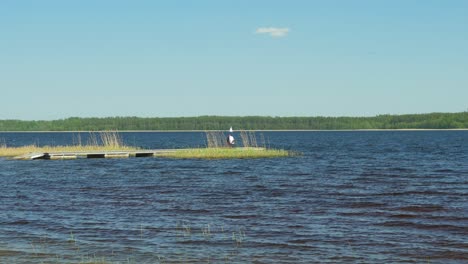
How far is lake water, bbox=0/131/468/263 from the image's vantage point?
19031 millimetres

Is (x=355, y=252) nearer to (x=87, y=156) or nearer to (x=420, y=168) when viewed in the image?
(x=420, y=168)

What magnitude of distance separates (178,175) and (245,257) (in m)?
28.0

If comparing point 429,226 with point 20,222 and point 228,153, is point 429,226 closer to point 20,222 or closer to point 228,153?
point 20,222

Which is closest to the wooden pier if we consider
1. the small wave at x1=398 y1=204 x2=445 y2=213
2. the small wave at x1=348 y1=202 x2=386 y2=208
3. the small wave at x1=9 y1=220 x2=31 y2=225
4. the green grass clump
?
the green grass clump

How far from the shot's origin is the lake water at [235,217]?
19031 mm

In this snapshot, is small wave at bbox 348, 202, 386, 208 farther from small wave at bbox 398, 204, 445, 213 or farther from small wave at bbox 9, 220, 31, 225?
small wave at bbox 9, 220, 31, 225

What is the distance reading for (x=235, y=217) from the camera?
26000 millimetres

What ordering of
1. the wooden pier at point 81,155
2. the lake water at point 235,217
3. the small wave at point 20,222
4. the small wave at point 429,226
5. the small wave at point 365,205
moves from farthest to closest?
the wooden pier at point 81,155
the small wave at point 365,205
the small wave at point 20,222
the small wave at point 429,226
the lake water at point 235,217

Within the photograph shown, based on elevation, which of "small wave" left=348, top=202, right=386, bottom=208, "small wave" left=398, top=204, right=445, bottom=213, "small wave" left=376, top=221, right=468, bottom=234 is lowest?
"small wave" left=376, top=221, right=468, bottom=234

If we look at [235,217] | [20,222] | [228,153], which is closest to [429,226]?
[235,217]

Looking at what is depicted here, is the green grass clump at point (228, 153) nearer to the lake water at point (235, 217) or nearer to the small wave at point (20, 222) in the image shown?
the lake water at point (235, 217)

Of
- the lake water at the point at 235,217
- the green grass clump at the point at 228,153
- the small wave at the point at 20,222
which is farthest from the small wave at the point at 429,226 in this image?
the green grass clump at the point at 228,153

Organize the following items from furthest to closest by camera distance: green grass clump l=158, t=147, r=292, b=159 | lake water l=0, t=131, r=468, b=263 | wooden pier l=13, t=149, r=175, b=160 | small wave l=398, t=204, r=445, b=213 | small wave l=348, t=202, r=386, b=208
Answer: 1. green grass clump l=158, t=147, r=292, b=159
2. wooden pier l=13, t=149, r=175, b=160
3. small wave l=348, t=202, r=386, b=208
4. small wave l=398, t=204, r=445, b=213
5. lake water l=0, t=131, r=468, b=263

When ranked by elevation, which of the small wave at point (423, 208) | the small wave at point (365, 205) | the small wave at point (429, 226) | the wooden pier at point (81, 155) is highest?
A: the wooden pier at point (81, 155)
